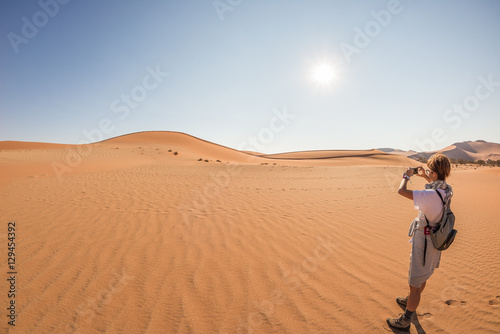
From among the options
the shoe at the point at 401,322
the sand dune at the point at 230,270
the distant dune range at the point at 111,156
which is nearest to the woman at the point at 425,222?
the shoe at the point at 401,322

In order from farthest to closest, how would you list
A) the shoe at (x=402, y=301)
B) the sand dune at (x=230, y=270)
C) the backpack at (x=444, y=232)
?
1. the shoe at (x=402, y=301)
2. the sand dune at (x=230, y=270)
3. the backpack at (x=444, y=232)

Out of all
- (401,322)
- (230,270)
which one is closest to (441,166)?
(401,322)

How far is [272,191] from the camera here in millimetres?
9492

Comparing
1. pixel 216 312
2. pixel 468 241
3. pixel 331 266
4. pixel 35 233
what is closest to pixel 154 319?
pixel 216 312

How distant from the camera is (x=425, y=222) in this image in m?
2.26

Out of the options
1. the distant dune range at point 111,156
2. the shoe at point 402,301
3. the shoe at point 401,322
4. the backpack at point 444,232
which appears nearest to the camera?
the backpack at point 444,232

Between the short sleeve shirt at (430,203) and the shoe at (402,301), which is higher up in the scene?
the short sleeve shirt at (430,203)

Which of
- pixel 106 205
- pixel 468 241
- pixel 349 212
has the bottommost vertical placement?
pixel 468 241

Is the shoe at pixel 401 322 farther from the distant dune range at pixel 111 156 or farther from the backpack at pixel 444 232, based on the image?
the distant dune range at pixel 111 156

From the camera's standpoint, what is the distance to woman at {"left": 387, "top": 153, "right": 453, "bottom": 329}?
7.09ft

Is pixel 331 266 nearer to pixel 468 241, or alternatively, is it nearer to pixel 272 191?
pixel 468 241

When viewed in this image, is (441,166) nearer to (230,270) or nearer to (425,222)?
(425,222)

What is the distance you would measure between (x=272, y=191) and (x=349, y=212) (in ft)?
11.4

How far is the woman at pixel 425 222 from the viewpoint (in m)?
2.16
